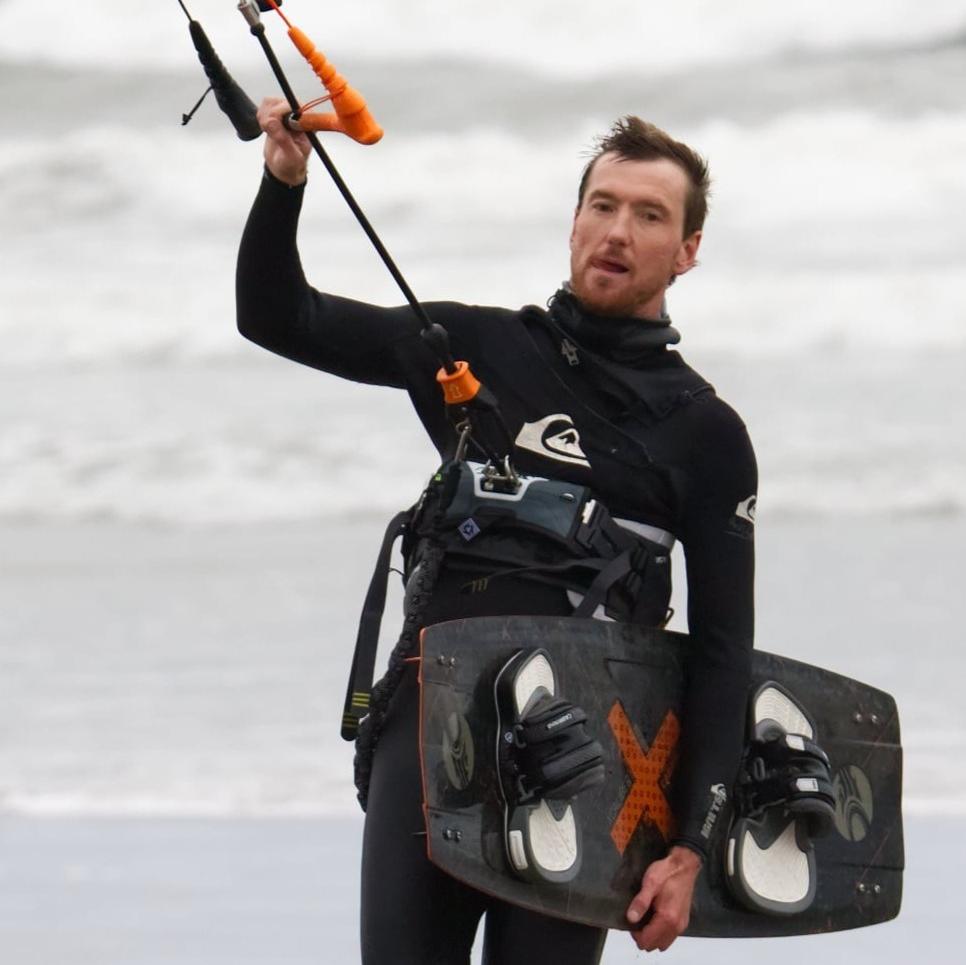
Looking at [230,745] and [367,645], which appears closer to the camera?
[367,645]

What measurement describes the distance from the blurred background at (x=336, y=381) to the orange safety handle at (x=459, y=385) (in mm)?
3522

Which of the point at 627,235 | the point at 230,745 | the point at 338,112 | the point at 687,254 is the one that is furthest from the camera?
the point at 230,745

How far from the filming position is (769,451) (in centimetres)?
1593

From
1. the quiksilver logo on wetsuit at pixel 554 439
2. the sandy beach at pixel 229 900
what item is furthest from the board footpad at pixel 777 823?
the sandy beach at pixel 229 900

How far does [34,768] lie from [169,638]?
208cm

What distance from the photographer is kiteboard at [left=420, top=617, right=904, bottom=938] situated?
234cm

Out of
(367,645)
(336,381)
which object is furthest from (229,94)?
(336,381)

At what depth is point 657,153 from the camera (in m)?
2.55

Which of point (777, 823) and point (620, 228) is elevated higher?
point (620, 228)

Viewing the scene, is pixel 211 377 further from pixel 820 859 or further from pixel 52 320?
pixel 820 859

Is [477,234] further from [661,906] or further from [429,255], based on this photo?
[661,906]

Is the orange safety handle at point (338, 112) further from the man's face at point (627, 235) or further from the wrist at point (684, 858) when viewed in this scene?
the wrist at point (684, 858)

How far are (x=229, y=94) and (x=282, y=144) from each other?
0.14 metres

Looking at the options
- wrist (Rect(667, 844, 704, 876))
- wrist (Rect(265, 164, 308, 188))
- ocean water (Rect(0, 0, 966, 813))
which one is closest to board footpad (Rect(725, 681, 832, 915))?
wrist (Rect(667, 844, 704, 876))
